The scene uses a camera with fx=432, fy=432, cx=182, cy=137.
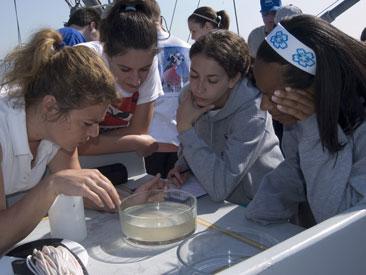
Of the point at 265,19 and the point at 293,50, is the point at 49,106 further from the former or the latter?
the point at 265,19

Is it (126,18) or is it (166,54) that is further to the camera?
(166,54)

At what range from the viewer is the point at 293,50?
133 cm

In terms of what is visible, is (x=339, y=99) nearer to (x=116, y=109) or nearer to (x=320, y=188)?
(x=320, y=188)

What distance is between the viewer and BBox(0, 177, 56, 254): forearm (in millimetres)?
1226

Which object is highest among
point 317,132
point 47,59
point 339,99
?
point 47,59

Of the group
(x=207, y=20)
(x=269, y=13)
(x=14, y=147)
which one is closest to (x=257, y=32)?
(x=269, y=13)

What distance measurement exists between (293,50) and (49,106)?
0.79 metres

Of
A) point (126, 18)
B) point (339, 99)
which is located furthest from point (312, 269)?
point (126, 18)

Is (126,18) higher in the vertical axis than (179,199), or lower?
higher

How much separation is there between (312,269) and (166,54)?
196 cm

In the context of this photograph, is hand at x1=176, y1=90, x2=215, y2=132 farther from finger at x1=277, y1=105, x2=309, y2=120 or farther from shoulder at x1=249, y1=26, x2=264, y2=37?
shoulder at x1=249, y1=26, x2=264, y2=37

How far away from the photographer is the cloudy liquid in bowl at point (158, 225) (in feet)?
3.99

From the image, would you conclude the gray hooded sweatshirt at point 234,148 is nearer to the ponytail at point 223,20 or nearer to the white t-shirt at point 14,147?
the white t-shirt at point 14,147

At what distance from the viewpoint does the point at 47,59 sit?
1.38 metres
